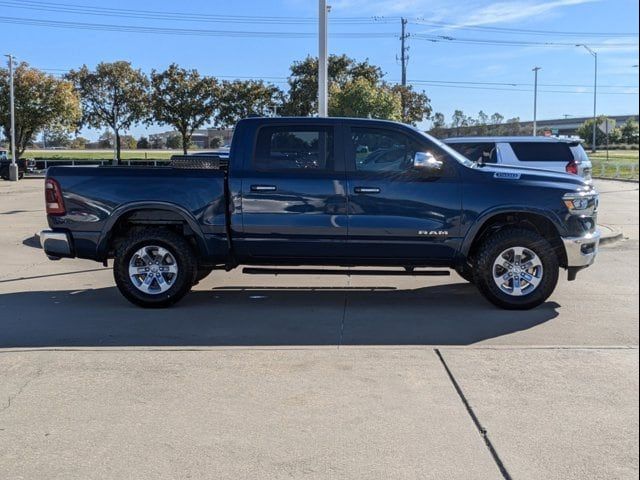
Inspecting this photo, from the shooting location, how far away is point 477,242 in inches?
278

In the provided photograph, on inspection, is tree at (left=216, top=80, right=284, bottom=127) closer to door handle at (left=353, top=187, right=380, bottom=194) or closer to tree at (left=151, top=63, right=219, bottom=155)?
tree at (left=151, top=63, right=219, bottom=155)

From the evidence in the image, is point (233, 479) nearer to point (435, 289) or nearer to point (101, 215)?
point (101, 215)

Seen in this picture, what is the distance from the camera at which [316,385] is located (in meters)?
4.69

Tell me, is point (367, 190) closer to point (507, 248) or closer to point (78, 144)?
point (507, 248)

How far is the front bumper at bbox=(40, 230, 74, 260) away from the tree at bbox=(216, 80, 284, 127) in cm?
4417

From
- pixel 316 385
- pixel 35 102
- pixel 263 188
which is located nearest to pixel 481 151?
pixel 263 188

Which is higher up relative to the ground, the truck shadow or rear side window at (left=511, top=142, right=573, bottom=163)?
rear side window at (left=511, top=142, right=573, bottom=163)

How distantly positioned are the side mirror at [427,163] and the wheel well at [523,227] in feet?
2.68

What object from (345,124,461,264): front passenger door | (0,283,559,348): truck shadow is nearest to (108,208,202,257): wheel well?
(0,283,559,348): truck shadow

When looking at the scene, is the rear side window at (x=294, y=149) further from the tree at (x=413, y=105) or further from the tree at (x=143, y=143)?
the tree at (x=143, y=143)

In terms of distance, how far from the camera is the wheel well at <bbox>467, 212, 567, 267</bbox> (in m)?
6.90


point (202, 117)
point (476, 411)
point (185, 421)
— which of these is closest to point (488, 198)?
point (476, 411)

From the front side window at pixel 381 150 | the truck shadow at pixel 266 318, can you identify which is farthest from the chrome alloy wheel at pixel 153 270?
the front side window at pixel 381 150

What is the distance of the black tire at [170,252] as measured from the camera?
274 inches
